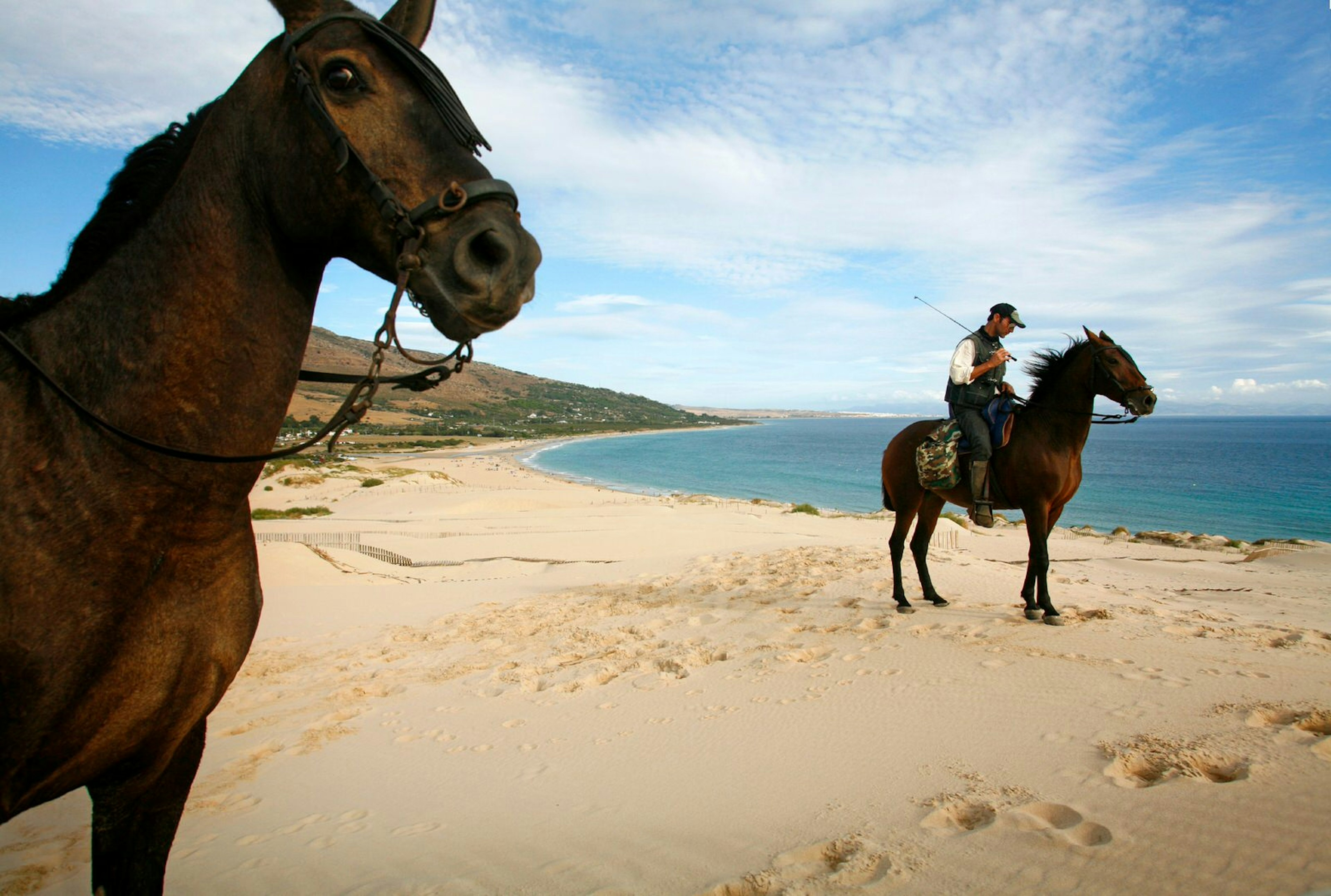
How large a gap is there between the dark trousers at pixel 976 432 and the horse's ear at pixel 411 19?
6970mm

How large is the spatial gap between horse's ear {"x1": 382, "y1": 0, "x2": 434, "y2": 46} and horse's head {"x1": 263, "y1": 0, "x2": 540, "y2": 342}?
0.06 meters

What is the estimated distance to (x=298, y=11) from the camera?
2006 millimetres

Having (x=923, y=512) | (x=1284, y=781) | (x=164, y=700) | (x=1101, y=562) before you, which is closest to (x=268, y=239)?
(x=164, y=700)

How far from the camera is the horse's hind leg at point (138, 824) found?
7.35 feet

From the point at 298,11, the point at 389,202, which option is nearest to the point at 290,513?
the point at 298,11

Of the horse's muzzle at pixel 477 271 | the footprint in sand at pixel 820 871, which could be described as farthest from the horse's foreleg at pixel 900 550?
the horse's muzzle at pixel 477 271

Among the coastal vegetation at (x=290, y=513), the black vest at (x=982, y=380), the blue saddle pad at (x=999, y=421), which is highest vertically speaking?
the black vest at (x=982, y=380)

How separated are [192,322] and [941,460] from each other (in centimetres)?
732

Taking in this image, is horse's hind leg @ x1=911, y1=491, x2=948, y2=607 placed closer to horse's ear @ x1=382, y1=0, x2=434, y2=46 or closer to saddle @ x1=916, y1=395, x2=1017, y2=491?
saddle @ x1=916, y1=395, x2=1017, y2=491

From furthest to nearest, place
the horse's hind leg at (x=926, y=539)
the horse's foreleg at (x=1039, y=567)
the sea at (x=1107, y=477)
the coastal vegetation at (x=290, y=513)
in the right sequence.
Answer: the sea at (x=1107, y=477), the coastal vegetation at (x=290, y=513), the horse's hind leg at (x=926, y=539), the horse's foreleg at (x=1039, y=567)

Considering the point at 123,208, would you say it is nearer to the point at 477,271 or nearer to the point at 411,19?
the point at 411,19

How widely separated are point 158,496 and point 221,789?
3.41 meters

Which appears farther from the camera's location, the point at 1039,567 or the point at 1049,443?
the point at 1049,443

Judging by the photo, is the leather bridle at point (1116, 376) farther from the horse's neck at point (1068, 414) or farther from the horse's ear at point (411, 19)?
the horse's ear at point (411, 19)
